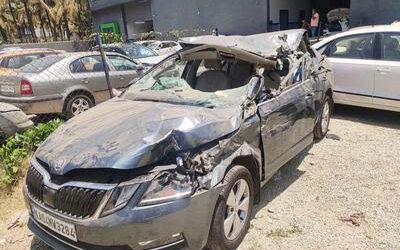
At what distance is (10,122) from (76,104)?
90.3 inches

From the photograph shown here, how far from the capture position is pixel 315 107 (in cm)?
492

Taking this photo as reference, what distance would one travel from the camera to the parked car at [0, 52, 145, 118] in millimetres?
7020

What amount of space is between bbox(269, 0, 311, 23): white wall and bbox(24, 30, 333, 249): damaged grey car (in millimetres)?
17229

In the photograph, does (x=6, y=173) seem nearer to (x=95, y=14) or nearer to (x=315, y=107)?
(x=315, y=107)

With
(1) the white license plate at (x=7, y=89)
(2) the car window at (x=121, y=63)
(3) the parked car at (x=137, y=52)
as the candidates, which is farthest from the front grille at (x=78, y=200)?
(3) the parked car at (x=137, y=52)

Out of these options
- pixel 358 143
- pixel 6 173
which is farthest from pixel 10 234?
pixel 358 143

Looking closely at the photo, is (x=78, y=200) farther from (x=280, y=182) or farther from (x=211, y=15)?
(x=211, y=15)

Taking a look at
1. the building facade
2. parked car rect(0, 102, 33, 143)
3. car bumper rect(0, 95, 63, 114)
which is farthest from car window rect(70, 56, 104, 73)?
the building facade

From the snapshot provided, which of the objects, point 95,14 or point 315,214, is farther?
point 95,14

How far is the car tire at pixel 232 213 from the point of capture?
2869 mm

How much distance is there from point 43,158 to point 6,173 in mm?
1958

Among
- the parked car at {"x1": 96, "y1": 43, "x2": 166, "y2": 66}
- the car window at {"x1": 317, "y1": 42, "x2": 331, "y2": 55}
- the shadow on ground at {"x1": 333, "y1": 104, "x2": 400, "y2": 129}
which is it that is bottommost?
the shadow on ground at {"x1": 333, "y1": 104, "x2": 400, "y2": 129}

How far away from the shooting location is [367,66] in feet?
20.8

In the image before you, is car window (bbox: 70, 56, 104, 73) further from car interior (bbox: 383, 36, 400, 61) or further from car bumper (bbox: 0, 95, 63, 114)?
car interior (bbox: 383, 36, 400, 61)
